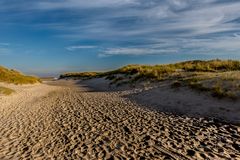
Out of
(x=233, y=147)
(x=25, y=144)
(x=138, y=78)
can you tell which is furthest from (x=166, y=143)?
(x=138, y=78)

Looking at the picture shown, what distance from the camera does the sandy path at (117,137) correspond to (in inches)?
348

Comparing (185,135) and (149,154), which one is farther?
(185,135)

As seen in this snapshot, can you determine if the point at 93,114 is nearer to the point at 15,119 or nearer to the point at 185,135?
the point at 15,119

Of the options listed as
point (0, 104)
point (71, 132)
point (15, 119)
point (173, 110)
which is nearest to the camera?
point (71, 132)

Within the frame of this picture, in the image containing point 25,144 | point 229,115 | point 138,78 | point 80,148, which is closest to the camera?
point 80,148

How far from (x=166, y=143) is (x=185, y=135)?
1.33 m

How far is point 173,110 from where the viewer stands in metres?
16.7

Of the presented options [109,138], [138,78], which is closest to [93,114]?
[109,138]

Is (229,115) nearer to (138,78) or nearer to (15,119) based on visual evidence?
(15,119)

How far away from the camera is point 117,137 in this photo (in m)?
10.8

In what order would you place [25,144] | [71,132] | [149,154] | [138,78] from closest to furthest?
1. [149,154]
2. [25,144]
3. [71,132]
4. [138,78]

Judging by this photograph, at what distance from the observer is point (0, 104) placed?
2103cm

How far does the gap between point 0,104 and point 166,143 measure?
15247 millimetres

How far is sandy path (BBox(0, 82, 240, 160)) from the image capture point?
8.84 metres
